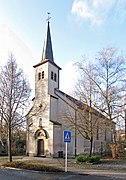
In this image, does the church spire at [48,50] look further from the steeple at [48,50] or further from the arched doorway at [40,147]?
the arched doorway at [40,147]

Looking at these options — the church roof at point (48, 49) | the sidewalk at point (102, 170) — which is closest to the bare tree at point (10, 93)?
the sidewalk at point (102, 170)

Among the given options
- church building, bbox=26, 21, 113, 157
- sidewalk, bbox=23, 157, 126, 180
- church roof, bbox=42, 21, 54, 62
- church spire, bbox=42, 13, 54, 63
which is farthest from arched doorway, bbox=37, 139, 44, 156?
sidewalk, bbox=23, 157, 126, 180

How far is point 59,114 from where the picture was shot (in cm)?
3553

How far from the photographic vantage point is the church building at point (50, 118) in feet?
108

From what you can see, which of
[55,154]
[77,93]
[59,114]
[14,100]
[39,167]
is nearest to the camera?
[39,167]

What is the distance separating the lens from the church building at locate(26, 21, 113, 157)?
108 feet

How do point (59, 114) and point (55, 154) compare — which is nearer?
point (55, 154)

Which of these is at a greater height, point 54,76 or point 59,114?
point 54,76

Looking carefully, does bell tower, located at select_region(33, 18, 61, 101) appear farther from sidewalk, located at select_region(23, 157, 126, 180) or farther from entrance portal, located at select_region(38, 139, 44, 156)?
sidewalk, located at select_region(23, 157, 126, 180)

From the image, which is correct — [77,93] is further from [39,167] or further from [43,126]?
[39,167]

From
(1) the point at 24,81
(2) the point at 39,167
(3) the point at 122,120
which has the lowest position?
(2) the point at 39,167

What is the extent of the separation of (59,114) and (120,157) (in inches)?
420

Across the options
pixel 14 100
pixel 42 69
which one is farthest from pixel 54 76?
pixel 14 100

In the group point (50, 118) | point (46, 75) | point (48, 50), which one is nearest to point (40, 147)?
point (50, 118)
